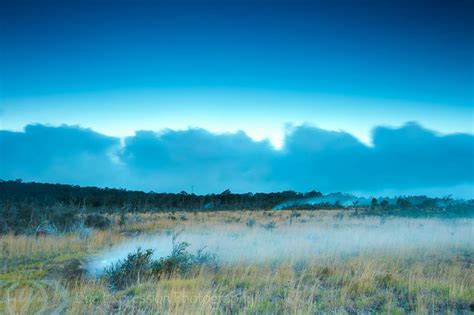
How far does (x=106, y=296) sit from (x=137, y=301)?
615mm

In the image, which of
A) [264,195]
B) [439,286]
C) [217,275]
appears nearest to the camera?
[439,286]

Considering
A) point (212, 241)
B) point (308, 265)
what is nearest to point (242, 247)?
point (212, 241)

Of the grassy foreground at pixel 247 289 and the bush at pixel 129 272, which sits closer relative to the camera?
the grassy foreground at pixel 247 289

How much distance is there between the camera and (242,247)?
1336 centimetres

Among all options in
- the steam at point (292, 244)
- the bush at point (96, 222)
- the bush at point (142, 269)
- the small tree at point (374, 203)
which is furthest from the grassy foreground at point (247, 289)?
the small tree at point (374, 203)

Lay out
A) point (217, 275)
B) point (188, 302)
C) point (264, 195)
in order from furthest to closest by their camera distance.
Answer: point (264, 195) → point (217, 275) → point (188, 302)

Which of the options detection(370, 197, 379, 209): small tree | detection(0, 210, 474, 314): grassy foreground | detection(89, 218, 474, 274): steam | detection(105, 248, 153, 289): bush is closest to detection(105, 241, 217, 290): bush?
detection(105, 248, 153, 289): bush

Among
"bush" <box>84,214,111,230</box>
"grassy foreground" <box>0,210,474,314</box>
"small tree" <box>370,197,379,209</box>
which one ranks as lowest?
"grassy foreground" <box>0,210,474,314</box>

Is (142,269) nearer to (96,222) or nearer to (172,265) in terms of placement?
(172,265)

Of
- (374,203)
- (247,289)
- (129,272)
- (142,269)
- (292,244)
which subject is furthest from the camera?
(374,203)

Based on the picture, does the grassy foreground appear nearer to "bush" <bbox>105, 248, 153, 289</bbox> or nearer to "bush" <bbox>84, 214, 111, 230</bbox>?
"bush" <bbox>105, 248, 153, 289</bbox>

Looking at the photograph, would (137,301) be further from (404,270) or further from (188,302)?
(404,270)

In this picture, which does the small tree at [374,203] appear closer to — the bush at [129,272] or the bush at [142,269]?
the bush at [142,269]

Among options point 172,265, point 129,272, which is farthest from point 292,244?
point 129,272
